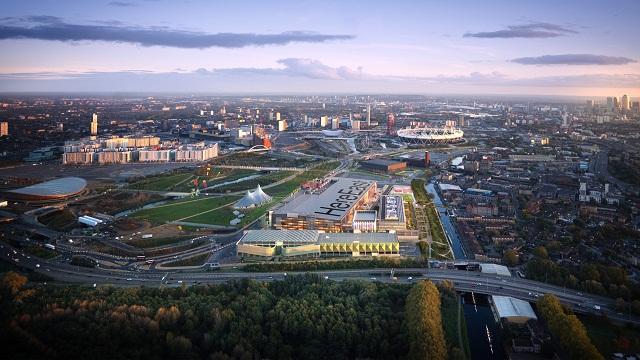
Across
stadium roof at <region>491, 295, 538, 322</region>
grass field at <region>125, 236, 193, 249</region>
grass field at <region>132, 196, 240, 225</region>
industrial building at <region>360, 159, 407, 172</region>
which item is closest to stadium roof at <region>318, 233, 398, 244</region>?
stadium roof at <region>491, 295, 538, 322</region>

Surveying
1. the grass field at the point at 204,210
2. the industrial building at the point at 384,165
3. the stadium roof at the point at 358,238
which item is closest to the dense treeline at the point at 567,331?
the stadium roof at the point at 358,238

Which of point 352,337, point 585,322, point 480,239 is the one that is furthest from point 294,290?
point 480,239

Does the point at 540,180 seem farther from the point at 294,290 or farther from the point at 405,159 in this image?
the point at 294,290

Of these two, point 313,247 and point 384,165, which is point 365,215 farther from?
point 384,165

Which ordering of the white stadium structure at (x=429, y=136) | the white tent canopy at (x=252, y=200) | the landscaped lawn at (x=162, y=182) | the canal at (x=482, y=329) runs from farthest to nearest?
the white stadium structure at (x=429, y=136) → the landscaped lawn at (x=162, y=182) → the white tent canopy at (x=252, y=200) → the canal at (x=482, y=329)

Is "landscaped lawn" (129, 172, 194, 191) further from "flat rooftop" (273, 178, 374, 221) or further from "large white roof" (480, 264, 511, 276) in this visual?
"large white roof" (480, 264, 511, 276)

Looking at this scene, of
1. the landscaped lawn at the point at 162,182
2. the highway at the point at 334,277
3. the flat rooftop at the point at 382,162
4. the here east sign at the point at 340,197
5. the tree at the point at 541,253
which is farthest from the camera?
the flat rooftop at the point at 382,162

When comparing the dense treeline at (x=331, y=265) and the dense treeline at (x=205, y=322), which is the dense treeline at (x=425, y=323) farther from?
the dense treeline at (x=331, y=265)
